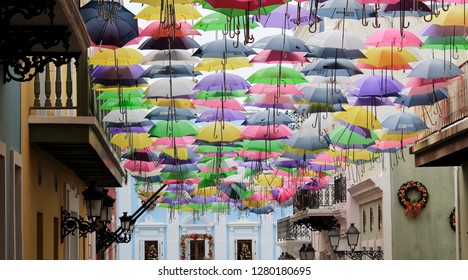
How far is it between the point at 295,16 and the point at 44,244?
479 centimetres

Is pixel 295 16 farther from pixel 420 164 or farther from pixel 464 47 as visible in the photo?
pixel 420 164

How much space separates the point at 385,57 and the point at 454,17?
2018mm

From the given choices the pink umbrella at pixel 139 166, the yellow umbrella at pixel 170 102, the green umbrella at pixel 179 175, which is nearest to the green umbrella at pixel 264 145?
the pink umbrella at pixel 139 166

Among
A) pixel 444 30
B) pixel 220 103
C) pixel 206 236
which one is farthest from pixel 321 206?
pixel 444 30

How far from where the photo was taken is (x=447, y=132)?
1878 cm

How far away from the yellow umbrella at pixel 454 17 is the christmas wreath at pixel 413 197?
16.8 meters

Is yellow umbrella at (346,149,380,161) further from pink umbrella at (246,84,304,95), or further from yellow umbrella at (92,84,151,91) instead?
yellow umbrella at (92,84,151,91)

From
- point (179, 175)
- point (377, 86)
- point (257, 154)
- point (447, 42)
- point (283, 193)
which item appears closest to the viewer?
point (447, 42)

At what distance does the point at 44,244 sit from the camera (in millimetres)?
16625

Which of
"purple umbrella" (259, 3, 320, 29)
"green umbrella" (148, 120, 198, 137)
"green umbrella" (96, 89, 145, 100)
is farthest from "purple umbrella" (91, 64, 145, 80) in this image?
"green umbrella" (148, 120, 198, 137)

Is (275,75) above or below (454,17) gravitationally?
below

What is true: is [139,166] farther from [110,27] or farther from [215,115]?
[110,27]

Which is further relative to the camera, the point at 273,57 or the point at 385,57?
the point at 273,57
